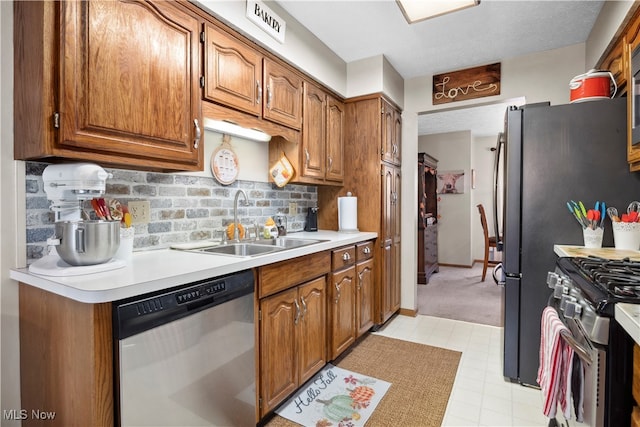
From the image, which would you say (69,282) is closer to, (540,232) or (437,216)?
(540,232)

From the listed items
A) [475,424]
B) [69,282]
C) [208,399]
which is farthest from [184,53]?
[475,424]

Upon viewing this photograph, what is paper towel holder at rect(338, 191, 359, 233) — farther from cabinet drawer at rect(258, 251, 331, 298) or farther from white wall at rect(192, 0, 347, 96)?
white wall at rect(192, 0, 347, 96)

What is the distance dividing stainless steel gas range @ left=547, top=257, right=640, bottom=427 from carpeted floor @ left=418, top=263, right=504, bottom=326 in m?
1.63

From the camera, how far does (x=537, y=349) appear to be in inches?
80.1

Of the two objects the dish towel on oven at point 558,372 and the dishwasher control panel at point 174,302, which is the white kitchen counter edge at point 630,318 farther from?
the dishwasher control panel at point 174,302

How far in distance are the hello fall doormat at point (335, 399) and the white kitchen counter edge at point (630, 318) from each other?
1327 millimetres

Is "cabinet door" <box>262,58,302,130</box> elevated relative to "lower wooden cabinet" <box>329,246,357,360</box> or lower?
elevated

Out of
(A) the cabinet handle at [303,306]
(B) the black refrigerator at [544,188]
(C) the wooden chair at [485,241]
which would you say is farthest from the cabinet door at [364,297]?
(C) the wooden chair at [485,241]

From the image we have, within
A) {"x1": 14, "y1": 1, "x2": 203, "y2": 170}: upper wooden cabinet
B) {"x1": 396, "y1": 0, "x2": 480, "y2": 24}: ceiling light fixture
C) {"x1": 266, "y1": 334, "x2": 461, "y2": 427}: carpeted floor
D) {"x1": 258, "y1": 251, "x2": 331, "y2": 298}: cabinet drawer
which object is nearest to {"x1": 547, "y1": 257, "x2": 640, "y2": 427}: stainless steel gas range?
{"x1": 266, "y1": 334, "x2": 461, "y2": 427}: carpeted floor

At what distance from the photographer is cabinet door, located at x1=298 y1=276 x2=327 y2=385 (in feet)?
6.35

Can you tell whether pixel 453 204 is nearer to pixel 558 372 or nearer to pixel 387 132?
pixel 387 132

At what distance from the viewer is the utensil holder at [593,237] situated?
5.95 ft

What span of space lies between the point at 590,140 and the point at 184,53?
2.33 m

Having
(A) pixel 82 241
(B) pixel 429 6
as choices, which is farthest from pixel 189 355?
(B) pixel 429 6
